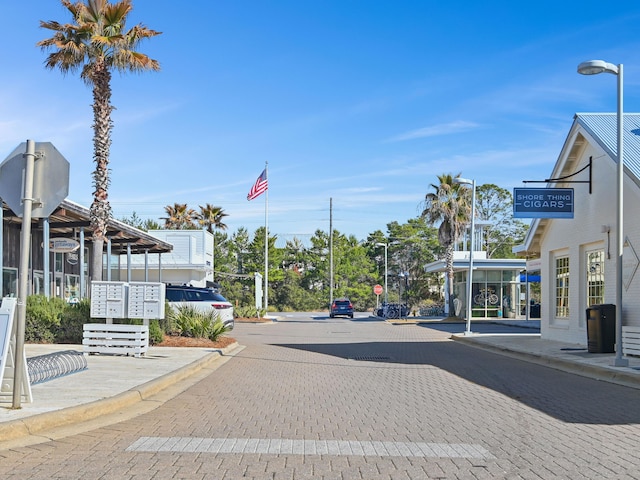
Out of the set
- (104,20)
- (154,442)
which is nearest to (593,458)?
(154,442)

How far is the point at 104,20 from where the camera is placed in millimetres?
21906

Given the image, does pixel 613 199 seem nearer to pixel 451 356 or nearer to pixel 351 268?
pixel 451 356

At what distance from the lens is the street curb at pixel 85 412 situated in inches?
297

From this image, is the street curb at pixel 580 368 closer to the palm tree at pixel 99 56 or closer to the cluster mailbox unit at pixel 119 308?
the cluster mailbox unit at pixel 119 308

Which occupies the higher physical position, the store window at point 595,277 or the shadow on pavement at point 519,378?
the store window at point 595,277

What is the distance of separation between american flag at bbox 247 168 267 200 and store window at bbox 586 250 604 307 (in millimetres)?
26376

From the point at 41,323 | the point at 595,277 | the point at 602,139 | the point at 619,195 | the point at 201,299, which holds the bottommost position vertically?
the point at 41,323

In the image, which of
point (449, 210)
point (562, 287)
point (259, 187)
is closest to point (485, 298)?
point (449, 210)

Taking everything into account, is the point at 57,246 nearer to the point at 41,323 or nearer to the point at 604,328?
the point at 41,323

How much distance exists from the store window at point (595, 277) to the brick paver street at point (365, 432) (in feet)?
20.3

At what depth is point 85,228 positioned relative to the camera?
28359 mm

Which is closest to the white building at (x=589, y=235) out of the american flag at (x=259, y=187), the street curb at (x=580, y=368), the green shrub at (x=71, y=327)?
the street curb at (x=580, y=368)

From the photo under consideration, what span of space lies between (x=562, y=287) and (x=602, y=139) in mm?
6022

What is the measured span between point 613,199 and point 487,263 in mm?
28542
